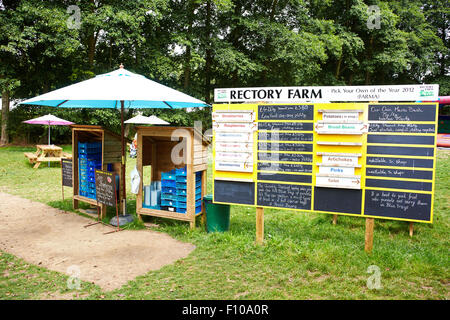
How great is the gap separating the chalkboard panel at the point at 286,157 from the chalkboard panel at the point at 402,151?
2.90 ft

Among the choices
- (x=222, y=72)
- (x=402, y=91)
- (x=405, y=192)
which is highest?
(x=222, y=72)

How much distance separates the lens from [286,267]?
4660 mm

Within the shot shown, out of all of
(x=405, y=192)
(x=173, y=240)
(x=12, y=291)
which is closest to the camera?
(x=12, y=291)

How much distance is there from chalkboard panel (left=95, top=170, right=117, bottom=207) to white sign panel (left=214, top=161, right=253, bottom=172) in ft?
6.74

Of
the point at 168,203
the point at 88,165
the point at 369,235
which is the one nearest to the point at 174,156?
the point at 168,203

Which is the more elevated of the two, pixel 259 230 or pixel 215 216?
pixel 215 216

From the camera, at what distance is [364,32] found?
88.8 feet

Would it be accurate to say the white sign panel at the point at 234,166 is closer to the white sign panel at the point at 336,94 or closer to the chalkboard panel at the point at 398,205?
the white sign panel at the point at 336,94

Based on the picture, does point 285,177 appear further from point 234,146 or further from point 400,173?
point 400,173

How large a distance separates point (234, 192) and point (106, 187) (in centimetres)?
259

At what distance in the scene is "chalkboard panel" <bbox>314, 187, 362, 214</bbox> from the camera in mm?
5168
